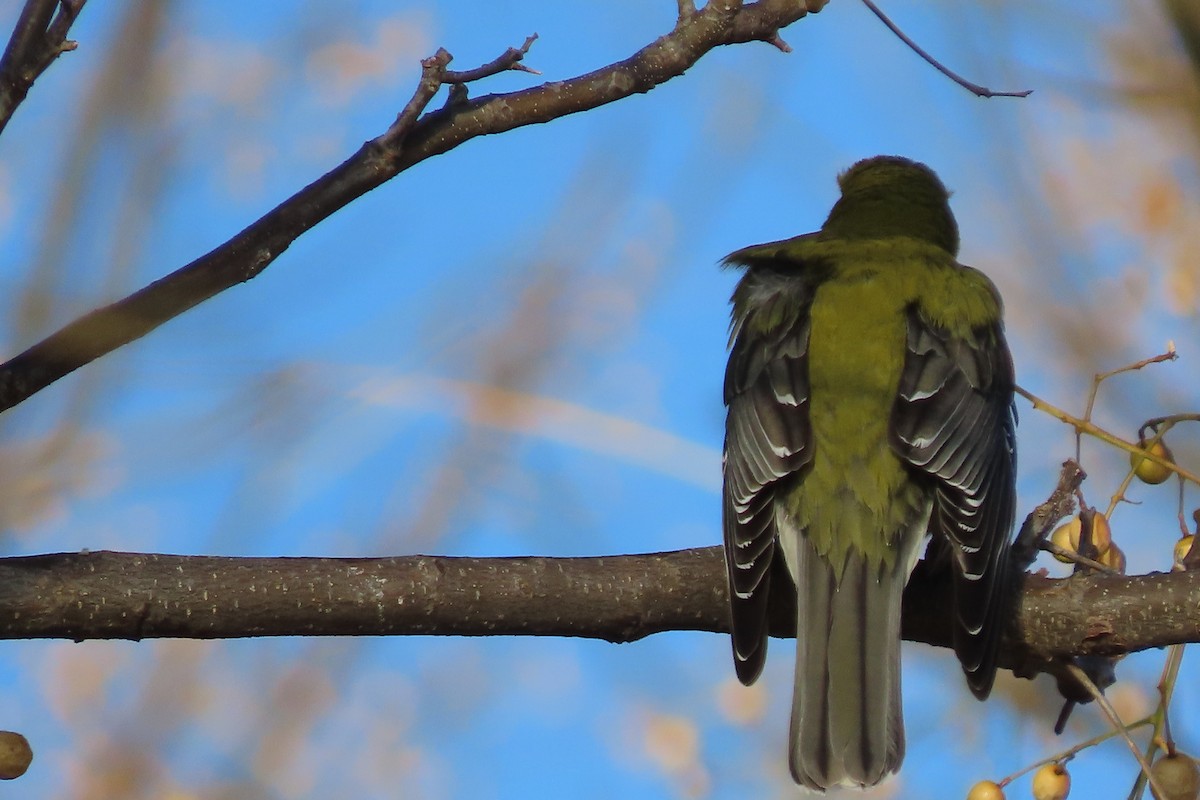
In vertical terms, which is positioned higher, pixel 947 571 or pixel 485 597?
pixel 485 597

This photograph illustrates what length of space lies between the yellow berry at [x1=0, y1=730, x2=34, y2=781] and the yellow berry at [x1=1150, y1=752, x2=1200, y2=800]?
247 centimetres

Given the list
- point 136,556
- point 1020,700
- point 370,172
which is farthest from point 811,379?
point 136,556

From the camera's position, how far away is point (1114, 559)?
3.72 meters

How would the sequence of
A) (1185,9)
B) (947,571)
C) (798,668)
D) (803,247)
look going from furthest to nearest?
1. (803,247)
2. (947,571)
3. (798,668)
4. (1185,9)

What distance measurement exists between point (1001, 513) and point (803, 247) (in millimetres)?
1566

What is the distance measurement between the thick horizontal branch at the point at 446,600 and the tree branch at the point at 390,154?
0.49 metres

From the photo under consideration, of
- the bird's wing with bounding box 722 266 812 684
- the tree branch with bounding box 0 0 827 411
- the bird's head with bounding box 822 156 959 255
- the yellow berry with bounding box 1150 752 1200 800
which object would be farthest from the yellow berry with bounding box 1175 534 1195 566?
the bird's head with bounding box 822 156 959 255

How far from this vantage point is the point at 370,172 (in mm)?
3092

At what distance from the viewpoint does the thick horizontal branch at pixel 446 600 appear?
9.89ft

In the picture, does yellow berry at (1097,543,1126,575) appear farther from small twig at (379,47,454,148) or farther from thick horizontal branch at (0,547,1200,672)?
small twig at (379,47,454,148)

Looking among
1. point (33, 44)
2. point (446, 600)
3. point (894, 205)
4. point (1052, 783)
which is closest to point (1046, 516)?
point (1052, 783)

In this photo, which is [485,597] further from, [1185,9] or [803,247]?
[803,247]

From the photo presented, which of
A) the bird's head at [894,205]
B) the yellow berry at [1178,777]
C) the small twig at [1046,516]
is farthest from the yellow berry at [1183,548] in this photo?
the bird's head at [894,205]

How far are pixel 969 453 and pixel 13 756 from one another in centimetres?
278
